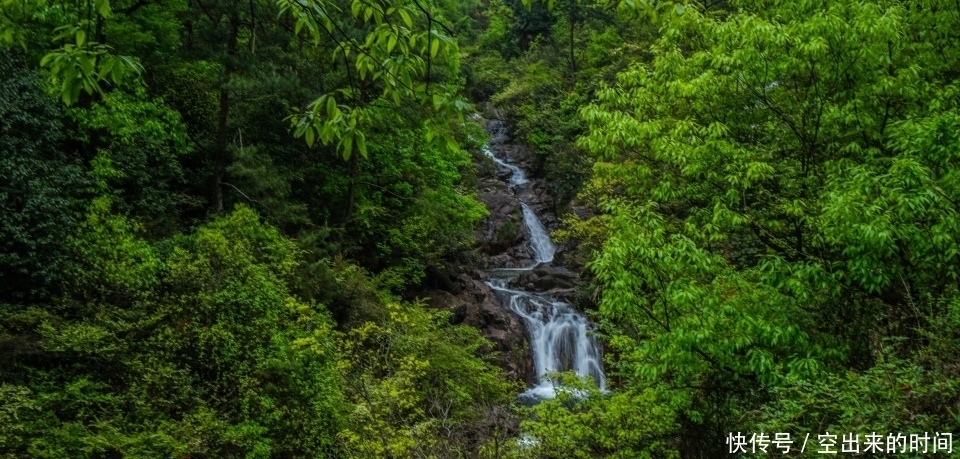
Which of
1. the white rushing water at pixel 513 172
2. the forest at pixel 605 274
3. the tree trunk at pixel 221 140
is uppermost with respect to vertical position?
the white rushing water at pixel 513 172

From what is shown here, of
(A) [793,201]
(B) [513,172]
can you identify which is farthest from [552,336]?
(B) [513,172]

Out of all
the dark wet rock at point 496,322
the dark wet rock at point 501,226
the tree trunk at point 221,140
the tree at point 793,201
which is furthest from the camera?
the dark wet rock at point 501,226

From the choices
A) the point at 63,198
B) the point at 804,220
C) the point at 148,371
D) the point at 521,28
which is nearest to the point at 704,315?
the point at 804,220

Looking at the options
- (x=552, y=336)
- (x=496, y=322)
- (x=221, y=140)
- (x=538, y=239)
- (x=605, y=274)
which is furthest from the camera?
(x=538, y=239)

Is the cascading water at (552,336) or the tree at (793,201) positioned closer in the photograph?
the tree at (793,201)

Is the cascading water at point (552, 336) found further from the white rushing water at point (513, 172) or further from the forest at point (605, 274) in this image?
the white rushing water at point (513, 172)

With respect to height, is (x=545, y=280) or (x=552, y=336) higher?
(x=545, y=280)

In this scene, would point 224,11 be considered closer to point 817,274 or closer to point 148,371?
point 148,371

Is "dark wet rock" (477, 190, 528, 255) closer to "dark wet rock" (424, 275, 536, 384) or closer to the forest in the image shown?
"dark wet rock" (424, 275, 536, 384)

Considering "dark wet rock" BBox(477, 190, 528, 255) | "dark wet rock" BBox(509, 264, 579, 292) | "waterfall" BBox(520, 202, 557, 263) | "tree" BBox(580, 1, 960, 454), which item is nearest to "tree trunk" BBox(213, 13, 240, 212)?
"tree" BBox(580, 1, 960, 454)

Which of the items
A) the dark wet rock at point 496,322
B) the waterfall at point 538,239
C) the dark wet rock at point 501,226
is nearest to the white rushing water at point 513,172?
the dark wet rock at point 501,226

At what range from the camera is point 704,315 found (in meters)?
6.24

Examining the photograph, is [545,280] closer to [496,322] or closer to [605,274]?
[496,322]

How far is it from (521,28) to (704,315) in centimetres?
3452
